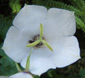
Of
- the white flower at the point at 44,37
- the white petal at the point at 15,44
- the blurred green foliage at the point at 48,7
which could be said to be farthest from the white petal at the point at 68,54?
the blurred green foliage at the point at 48,7

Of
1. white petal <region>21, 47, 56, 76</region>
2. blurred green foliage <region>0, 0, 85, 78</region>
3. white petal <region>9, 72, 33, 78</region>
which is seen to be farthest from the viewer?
blurred green foliage <region>0, 0, 85, 78</region>

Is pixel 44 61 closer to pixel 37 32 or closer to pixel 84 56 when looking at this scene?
pixel 37 32

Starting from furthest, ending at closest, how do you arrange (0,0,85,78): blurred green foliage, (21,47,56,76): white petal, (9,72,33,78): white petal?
(0,0,85,78): blurred green foliage, (21,47,56,76): white petal, (9,72,33,78): white petal

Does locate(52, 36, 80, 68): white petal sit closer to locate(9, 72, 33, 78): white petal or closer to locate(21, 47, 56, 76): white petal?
locate(21, 47, 56, 76): white petal

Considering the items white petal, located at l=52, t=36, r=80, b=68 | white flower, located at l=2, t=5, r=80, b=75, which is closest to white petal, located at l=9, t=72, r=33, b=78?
white flower, located at l=2, t=5, r=80, b=75

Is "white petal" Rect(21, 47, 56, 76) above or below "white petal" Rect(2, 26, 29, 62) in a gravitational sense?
below

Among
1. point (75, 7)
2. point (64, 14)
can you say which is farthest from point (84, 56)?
point (64, 14)

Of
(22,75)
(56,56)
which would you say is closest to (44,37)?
(56,56)
